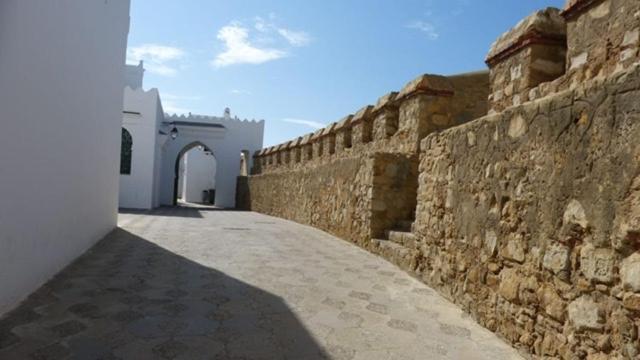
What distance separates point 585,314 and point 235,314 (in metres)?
2.19

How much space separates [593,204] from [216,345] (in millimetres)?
2162

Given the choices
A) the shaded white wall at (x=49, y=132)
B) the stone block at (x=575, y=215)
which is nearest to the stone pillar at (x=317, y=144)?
the shaded white wall at (x=49, y=132)

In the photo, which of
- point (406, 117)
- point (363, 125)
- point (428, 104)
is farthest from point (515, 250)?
point (363, 125)

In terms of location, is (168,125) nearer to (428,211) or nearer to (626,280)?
(428,211)

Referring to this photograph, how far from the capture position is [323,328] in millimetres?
2984

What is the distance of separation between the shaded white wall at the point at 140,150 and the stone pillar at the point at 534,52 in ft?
41.0

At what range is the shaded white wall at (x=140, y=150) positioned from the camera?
46.0 feet

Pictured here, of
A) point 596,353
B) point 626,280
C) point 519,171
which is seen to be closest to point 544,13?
point 519,171

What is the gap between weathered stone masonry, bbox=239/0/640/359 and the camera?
201 centimetres

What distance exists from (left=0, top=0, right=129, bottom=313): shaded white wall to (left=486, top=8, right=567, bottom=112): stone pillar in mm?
3580

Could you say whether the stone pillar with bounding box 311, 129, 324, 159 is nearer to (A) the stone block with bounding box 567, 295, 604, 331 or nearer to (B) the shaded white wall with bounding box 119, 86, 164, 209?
(B) the shaded white wall with bounding box 119, 86, 164, 209

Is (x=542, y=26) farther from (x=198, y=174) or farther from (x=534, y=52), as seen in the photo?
(x=198, y=174)

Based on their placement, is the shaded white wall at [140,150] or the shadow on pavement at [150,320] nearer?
the shadow on pavement at [150,320]

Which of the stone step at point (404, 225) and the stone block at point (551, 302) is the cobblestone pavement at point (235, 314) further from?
the stone step at point (404, 225)
